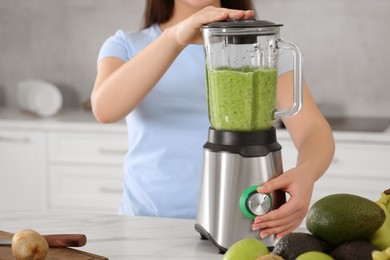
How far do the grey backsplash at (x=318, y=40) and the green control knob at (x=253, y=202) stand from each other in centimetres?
237

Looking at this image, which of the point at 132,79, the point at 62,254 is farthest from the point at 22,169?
the point at 62,254

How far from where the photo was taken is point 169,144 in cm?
200

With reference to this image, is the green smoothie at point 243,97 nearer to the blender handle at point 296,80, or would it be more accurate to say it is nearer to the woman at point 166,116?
the blender handle at point 296,80

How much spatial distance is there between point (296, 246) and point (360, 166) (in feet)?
6.80

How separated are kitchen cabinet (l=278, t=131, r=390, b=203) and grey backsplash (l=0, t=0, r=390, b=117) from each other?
1.86 ft

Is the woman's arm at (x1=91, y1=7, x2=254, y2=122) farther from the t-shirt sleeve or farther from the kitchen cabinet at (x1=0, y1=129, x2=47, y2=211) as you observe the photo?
the kitchen cabinet at (x1=0, y1=129, x2=47, y2=211)

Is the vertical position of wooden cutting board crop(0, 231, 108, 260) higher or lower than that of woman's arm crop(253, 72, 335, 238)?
lower

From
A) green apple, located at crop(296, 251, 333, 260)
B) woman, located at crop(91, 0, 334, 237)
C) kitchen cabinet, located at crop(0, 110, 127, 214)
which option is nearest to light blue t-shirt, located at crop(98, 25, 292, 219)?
woman, located at crop(91, 0, 334, 237)

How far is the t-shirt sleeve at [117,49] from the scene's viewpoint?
2.00m

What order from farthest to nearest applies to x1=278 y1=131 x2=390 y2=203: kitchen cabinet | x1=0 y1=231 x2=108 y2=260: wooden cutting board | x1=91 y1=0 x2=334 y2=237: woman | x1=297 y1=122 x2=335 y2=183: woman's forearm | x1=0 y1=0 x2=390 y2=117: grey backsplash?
x1=0 y1=0 x2=390 y2=117: grey backsplash
x1=278 y1=131 x2=390 y2=203: kitchen cabinet
x1=91 y1=0 x2=334 y2=237: woman
x1=297 y1=122 x2=335 y2=183: woman's forearm
x1=0 y1=231 x2=108 y2=260: wooden cutting board

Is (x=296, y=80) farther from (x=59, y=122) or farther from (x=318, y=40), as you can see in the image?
(x=318, y=40)

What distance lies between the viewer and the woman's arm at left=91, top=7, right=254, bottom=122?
148cm

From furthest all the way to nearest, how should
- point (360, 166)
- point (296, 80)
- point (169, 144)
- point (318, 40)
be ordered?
point (318, 40)
point (360, 166)
point (169, 144)
point (296, 80)

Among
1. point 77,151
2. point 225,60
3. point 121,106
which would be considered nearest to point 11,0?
point 77,151
